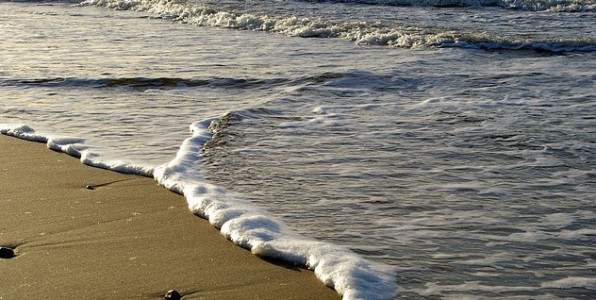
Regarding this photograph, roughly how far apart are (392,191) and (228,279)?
1.52 m

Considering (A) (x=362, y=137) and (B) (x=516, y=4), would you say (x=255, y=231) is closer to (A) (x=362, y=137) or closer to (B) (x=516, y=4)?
(A) (x=362, y=137)

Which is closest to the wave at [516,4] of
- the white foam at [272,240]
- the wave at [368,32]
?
the wave at [368,32]

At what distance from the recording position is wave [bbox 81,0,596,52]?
1122 cm

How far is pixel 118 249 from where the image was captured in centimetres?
395

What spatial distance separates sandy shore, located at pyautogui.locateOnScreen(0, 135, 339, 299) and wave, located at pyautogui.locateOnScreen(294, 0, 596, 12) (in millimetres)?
12509

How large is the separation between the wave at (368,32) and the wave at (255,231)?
629 cm

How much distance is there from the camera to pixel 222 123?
6648 millimetres

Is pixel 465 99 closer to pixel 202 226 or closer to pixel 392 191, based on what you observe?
pixel 392 191

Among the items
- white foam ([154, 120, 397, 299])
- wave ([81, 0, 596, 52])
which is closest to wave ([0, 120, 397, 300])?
white foam ([154, 120, 397, 299])

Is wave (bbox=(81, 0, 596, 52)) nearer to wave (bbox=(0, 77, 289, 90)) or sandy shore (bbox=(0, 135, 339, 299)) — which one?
wave (bbox=(0, 77, 289, 90))

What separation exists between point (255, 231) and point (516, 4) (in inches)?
550

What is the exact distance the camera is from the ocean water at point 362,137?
12.7ft

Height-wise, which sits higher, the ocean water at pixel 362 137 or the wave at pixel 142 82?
the ocean water at pixel 362 137

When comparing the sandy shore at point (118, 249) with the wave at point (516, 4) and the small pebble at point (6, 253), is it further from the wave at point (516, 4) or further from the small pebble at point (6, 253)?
the wave at point (516, 4)
